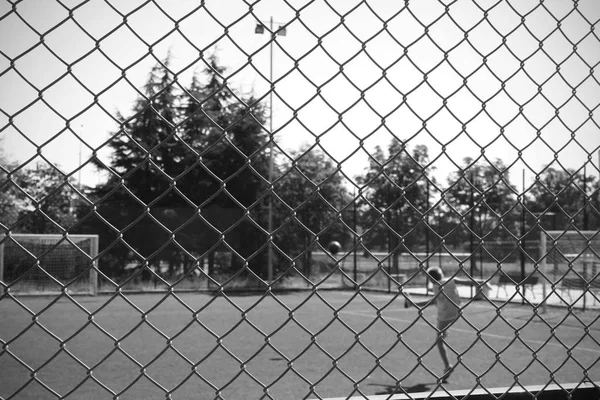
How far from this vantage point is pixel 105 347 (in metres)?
8.90

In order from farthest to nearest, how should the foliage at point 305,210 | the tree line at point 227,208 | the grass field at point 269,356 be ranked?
1. the foliage at point 305,210
2. the tree line at point 227,208
3. the grass field at point 269,356

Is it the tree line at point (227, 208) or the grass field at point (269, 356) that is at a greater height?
the tree line at point (227, 208)

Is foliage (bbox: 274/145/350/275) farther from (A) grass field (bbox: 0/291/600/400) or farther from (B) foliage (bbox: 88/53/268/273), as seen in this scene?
(A) grass field (bbox: 0/291/600/400)

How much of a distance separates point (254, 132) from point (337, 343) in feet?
42.4

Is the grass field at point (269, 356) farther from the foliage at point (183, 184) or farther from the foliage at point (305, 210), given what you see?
the foliage at point (305, 210)

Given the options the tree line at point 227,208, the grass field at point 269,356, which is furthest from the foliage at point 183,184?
the grass field at point 269,356

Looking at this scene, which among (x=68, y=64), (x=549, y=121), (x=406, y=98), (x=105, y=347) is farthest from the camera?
(x=105, y=347)

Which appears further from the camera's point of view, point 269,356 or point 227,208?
point 227,208

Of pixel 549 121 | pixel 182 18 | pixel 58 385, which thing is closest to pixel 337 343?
pixel 58 385

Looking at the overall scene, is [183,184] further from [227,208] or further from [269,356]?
[269,356]

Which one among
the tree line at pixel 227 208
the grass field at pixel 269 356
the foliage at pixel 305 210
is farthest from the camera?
the foliage at pixel 305 210

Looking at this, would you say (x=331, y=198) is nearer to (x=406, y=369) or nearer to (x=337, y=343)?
(x=337, y=343)

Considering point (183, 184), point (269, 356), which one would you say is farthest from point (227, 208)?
point (269, 356)

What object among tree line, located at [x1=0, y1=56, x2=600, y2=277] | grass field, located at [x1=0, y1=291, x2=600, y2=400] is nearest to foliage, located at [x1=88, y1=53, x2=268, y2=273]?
tree line, located at [x1=0, y1=56, x2=600, y2=277]
